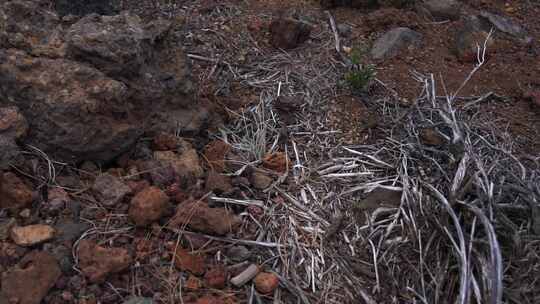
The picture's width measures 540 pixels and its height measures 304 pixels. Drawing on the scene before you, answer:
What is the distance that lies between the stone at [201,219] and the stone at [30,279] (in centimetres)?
46

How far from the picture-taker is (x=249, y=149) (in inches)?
99.8

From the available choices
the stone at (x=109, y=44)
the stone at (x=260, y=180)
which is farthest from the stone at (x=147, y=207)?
the stone at (x=109, y=44)

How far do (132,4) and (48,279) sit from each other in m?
2.00

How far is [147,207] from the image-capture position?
2062mm

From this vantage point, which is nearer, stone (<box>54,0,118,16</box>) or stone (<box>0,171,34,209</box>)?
stone (<box>0,171,34,209</box>)

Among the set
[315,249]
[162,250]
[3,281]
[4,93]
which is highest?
[4,93]

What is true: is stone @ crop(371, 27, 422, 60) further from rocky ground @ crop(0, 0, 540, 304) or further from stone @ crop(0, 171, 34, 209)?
stone @ crop(0, 171, 34, 209)

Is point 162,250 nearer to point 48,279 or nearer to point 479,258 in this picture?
point 48,279

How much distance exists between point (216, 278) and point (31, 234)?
673 millimetres

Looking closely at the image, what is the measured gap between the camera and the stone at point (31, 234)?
1923 mm

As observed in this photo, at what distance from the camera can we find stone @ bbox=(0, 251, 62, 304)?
179 centimetres

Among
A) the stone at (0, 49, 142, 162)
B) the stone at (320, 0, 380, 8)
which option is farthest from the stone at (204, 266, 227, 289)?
the stone at (320, 0, 380, 8)

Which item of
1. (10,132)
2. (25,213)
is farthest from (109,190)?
(10,132)

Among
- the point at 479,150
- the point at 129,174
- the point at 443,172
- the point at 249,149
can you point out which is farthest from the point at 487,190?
the point at 129,174
